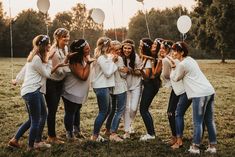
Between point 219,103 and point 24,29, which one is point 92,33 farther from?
point 219,103

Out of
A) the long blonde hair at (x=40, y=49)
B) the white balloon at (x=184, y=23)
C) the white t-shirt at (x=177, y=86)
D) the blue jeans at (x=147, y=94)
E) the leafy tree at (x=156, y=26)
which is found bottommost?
the blue jeans at (x=147, y=94)

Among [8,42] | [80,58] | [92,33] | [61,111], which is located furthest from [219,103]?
[8,42]

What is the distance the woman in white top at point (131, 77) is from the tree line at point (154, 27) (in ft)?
30.6

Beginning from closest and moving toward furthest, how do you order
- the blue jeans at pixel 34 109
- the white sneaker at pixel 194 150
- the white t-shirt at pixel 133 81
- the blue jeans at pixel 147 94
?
the blue jeans at pixel 34 109, the white sneaker at pixel 194 150, the blue jeans at pixel 147 94, the white t-shirt at pixel 133 81

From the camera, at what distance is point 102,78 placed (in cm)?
685

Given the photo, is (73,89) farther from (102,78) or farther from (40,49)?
(40,49)

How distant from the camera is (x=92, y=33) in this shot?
147 feet

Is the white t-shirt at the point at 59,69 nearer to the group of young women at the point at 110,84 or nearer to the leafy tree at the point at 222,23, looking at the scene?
the group of young women at the point at 110,84

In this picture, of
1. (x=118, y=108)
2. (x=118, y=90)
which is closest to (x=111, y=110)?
(x=118, y=108)

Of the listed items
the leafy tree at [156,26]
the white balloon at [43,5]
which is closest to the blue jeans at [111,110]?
the white balloon at [43,5]

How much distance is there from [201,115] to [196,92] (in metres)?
0.38

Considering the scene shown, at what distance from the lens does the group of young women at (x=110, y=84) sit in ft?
20.0

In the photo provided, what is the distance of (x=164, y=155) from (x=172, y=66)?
60.4 inches

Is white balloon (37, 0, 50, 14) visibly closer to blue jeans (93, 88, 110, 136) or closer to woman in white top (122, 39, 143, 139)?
woman in white top (122, 39, 143, 139)
